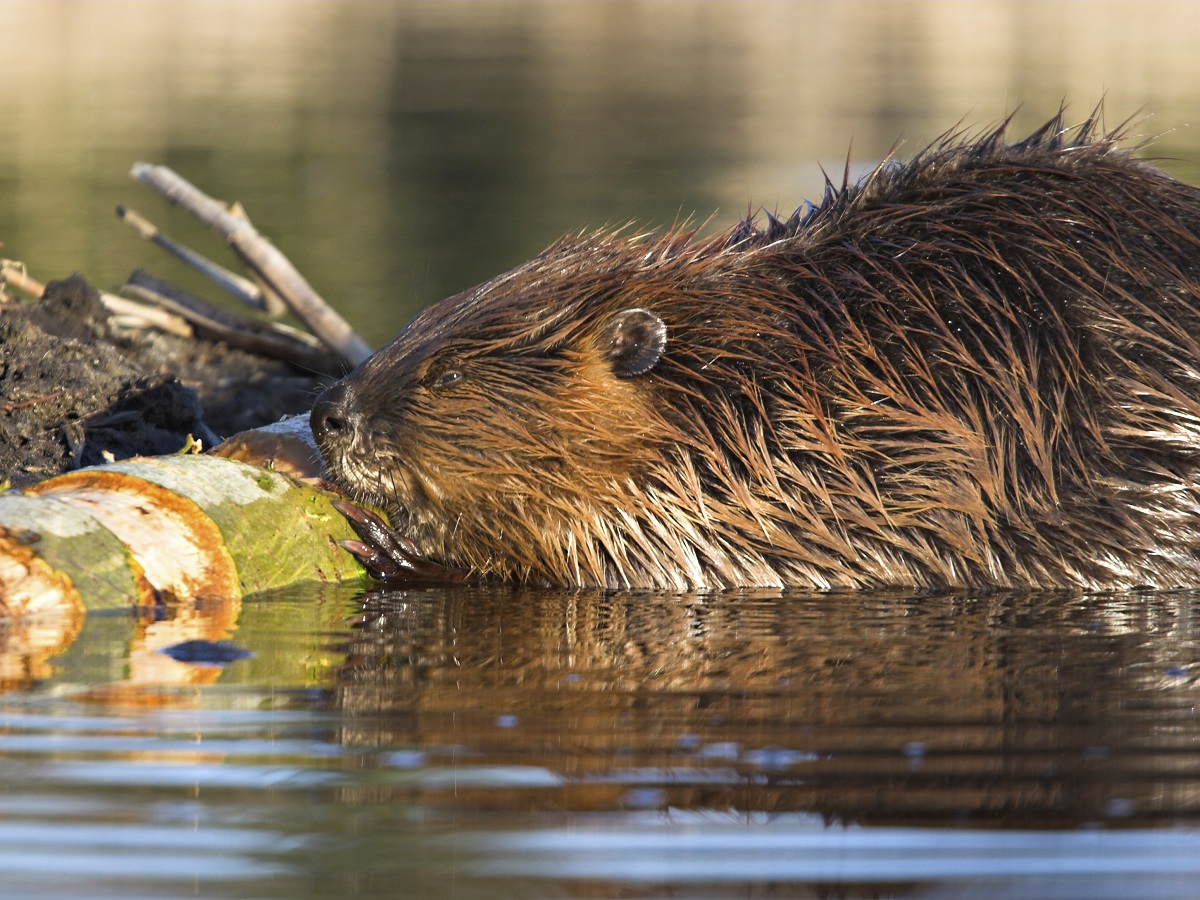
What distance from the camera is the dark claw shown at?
4.43m

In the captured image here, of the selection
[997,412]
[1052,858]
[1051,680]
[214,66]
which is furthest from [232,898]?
[214,66]

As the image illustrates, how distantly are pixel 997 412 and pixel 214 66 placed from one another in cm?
2974

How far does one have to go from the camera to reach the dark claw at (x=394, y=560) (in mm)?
4430

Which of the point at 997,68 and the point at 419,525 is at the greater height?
the point at 997,68

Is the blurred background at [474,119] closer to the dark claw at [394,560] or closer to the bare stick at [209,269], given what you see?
the bare stick at [209,269]

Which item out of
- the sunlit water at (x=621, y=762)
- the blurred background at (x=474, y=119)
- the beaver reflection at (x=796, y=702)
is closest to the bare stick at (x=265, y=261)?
the blurred background at (x=474, y=119)

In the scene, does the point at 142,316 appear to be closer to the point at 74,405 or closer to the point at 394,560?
the point at 74,405

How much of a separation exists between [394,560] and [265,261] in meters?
3.03

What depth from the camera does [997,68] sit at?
2950 centimetres

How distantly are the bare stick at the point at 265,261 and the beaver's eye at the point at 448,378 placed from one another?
2656mm

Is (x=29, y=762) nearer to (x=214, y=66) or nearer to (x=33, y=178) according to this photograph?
(x=33, y=178)

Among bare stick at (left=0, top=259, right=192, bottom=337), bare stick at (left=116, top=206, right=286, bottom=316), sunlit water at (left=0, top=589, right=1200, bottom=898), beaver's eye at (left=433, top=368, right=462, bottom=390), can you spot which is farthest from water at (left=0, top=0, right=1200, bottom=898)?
bare stick at (left=116, top=206, right=286, bottom=316)

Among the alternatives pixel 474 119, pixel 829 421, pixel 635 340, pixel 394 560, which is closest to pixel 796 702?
pixel 829 421

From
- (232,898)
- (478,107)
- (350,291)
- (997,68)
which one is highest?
(997,68)
